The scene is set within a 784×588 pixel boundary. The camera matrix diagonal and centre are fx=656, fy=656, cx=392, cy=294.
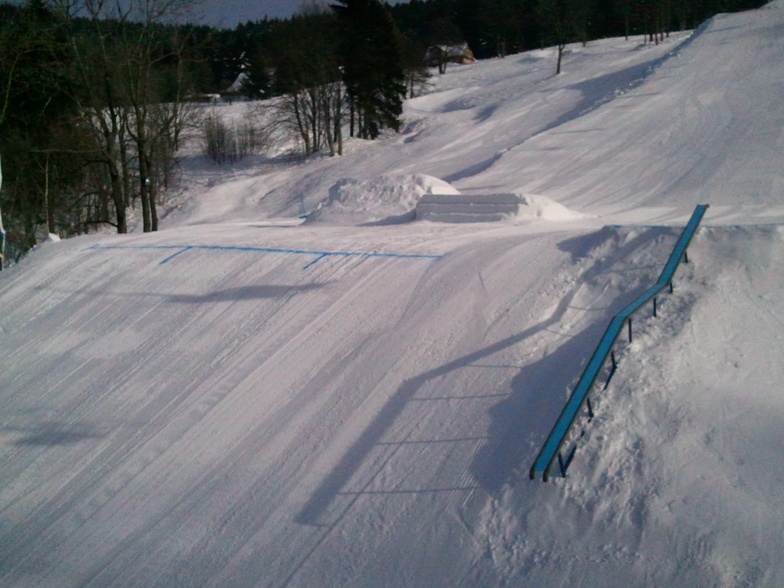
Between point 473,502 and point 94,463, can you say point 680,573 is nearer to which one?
point 473,502

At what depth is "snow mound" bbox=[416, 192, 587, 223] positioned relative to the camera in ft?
41.3

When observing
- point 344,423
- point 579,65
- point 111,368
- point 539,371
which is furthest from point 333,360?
point 579,65

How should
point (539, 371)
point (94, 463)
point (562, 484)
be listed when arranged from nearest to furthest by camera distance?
point (562, 484) → point (539, 371) → point (94, 463)

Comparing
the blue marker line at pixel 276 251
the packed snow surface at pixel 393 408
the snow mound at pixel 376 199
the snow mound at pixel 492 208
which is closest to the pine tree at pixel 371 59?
the snow mound at pixel 376 199

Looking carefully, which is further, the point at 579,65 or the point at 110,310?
the point at 579,65

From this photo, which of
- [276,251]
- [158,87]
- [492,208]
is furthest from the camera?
[158,87]

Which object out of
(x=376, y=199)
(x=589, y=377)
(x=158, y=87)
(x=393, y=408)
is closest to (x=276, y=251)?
(x=376, y=199)

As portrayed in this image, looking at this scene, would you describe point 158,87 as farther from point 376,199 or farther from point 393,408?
point 393,408

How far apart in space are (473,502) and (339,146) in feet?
104

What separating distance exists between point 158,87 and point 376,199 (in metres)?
15.8

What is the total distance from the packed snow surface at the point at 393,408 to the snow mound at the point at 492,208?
7 cm

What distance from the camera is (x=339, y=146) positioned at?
116ft

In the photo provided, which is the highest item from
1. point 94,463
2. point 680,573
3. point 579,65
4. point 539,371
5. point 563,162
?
point 579,65

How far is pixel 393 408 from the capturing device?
6590 millimetres
